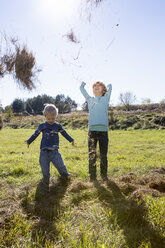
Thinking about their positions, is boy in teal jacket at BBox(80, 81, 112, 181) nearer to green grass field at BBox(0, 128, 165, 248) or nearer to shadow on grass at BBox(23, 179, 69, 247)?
green grass field at BBox(0, 128, 165, 248)

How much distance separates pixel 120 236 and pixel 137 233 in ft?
0.63

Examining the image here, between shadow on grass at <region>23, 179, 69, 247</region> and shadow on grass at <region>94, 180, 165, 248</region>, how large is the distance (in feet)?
2.16

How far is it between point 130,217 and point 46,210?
1083 mm

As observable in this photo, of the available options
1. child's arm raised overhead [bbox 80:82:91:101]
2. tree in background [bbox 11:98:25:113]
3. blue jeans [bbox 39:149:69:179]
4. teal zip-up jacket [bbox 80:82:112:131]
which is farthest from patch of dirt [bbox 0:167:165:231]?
tree in background [bbox 11:98:25:113]

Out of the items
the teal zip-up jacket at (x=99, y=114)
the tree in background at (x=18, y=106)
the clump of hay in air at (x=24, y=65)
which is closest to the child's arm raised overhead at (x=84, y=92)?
the teal zip-up jacket at (x=99, y=114)

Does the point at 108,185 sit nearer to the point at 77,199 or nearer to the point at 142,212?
the point at 77,199

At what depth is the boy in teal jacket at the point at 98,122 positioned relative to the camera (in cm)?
405

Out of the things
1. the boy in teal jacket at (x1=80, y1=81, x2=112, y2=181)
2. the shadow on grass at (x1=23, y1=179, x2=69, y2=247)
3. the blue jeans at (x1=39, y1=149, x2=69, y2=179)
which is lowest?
the shadow on grass at (x1=23, y1=179, x2=69, y2=247)

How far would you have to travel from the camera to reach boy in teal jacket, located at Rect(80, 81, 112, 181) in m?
4.05

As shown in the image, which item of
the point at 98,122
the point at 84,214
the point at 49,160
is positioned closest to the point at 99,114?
the point at 98,122

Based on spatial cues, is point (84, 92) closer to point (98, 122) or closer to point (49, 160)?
point (98, 122)

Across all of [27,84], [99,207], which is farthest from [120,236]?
[27,84]

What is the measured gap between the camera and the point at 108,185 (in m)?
3.47

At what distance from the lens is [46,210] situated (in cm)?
269
